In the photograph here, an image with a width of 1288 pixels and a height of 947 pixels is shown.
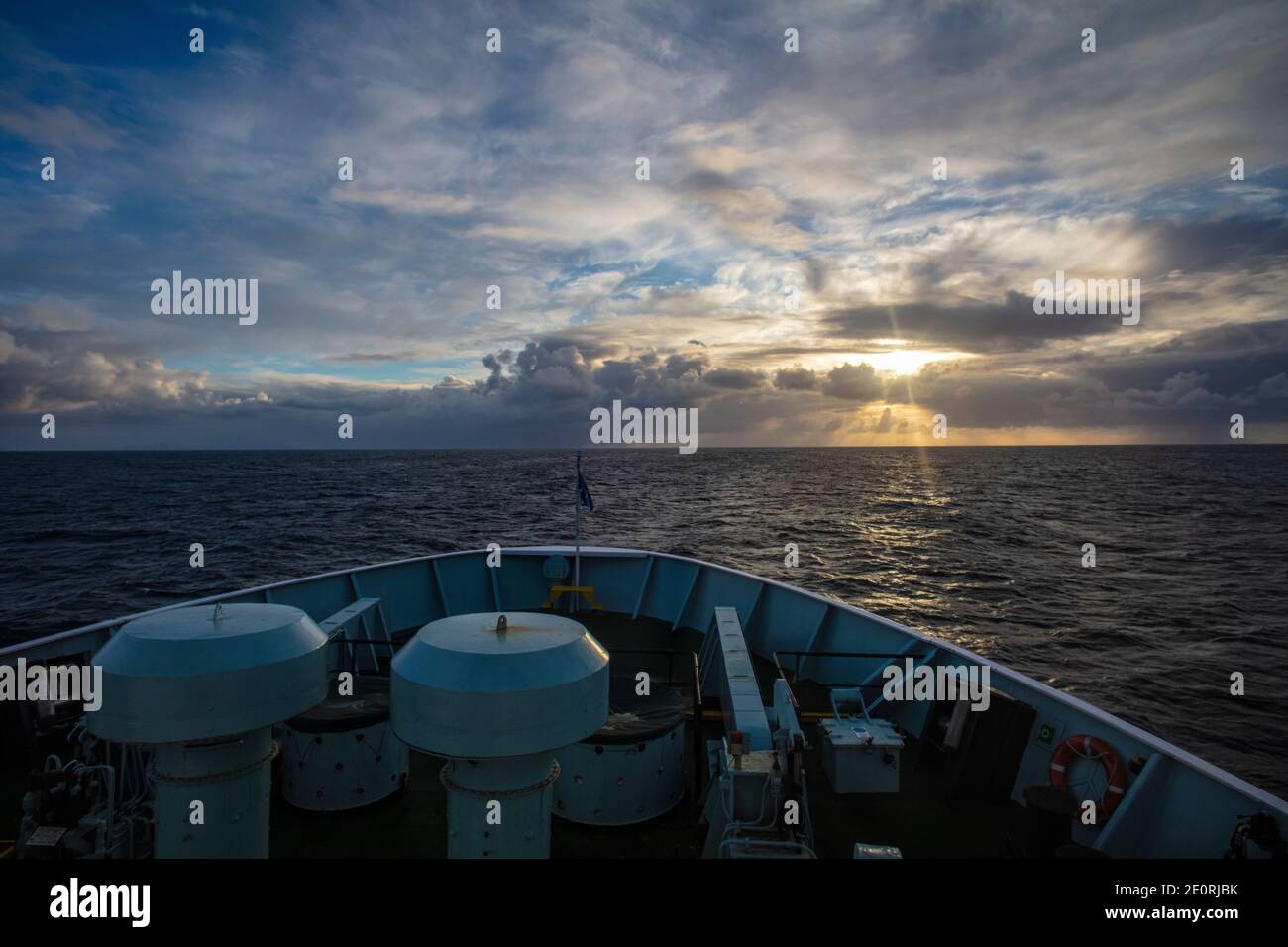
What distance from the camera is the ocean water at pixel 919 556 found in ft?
79.2

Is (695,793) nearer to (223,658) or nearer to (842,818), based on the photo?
(842,818)

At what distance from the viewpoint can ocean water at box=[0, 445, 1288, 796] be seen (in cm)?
2414

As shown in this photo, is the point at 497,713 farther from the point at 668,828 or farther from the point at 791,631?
the point at 791,631

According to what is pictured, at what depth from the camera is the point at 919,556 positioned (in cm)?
4659

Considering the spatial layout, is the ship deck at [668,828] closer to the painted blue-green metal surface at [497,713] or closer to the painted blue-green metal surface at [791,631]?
the painted blue-green metal surface at [791,631]

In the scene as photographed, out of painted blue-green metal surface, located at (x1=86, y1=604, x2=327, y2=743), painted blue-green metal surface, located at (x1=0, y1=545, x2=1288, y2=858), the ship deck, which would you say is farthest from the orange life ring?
painted blue-green metal surface, located at (x1=86, y1=604, x2=327, y2=743)

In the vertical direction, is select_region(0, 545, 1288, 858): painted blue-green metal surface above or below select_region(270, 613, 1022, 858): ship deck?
above

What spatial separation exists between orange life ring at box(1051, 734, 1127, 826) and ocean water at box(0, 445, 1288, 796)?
1401 centimetres

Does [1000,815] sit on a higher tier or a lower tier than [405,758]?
lower

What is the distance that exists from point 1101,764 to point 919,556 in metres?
41.6

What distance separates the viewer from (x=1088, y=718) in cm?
779

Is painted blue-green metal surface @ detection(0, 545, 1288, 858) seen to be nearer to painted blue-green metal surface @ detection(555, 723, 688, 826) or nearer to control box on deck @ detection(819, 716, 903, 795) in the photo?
control box on deck @ detection(819, 716, 903, 795)

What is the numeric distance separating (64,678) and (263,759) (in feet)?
17.3
